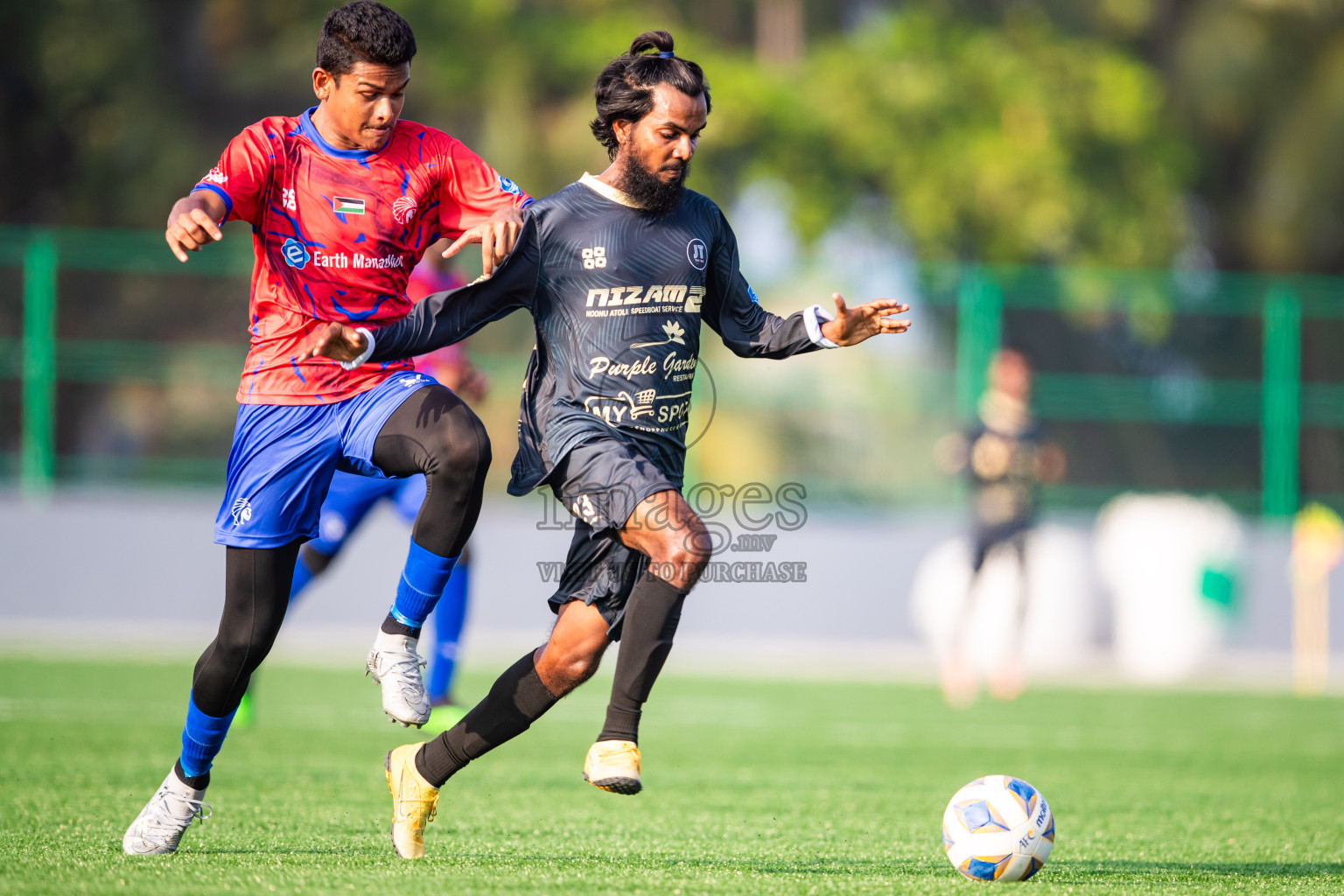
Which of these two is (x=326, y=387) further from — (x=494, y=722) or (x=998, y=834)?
(x=998, y=834)

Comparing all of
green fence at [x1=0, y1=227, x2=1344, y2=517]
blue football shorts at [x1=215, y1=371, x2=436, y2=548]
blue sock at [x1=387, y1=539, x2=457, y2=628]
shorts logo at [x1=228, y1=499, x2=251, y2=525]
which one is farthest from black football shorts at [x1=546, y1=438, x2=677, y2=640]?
green fence at [x1=0, y1=227, x2=1344, y2=517]

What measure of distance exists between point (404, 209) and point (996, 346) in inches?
470

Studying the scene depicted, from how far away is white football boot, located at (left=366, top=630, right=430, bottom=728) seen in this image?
4312 mm

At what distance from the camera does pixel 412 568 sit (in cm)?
451

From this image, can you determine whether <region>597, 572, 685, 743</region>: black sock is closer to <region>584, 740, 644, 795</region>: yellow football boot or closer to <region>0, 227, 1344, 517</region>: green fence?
<region>584, 740, 644, 795</region>: yellow football boot

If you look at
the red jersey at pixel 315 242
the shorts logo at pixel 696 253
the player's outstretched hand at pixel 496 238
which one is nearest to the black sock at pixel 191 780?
the red jersey at pixel 315 242

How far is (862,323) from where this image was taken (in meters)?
4.62

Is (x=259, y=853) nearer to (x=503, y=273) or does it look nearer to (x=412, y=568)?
(x=412, y=568)

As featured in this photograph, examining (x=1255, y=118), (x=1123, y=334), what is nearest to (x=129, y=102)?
(x=1123, y=334)

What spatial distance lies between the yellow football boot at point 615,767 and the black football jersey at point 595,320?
2.67ft

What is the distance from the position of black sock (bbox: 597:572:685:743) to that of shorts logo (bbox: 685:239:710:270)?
3.16 feet

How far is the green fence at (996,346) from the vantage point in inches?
576

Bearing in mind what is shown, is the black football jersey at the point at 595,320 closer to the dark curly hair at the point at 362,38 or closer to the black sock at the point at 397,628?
the black sock at the point at 397,628

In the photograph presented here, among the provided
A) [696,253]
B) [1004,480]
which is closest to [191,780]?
[696,253]
